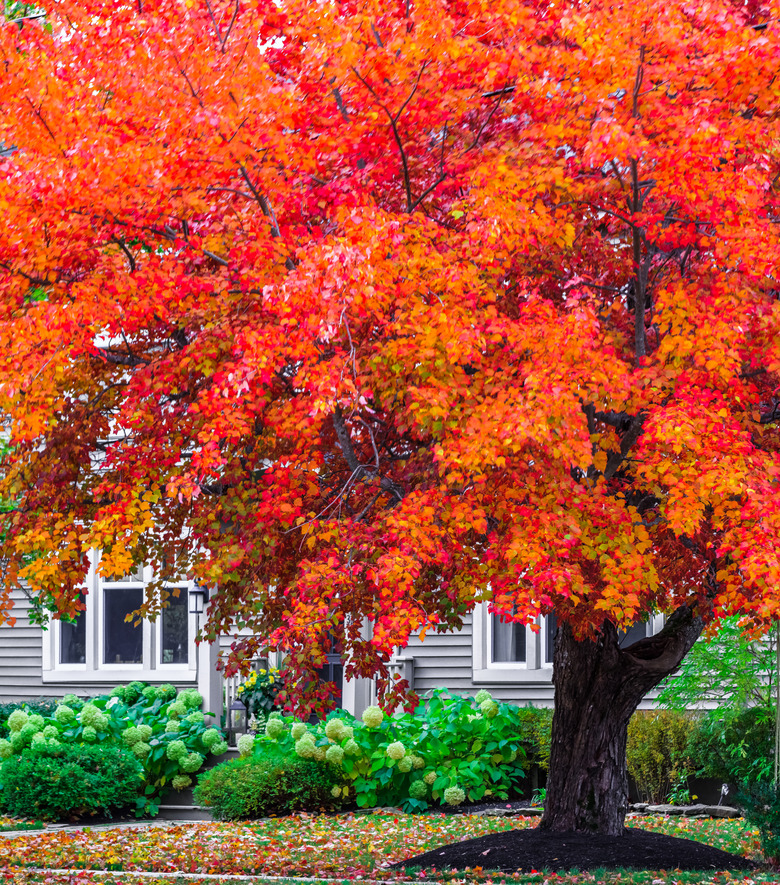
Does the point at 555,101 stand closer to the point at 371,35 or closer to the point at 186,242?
the point at 371,35

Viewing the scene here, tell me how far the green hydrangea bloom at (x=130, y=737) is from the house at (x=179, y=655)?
59.4 inches

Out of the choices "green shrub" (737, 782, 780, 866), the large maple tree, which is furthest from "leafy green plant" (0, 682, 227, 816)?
"green shrub" (737, 782, 780, 866)

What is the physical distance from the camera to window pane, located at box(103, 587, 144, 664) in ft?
57.9

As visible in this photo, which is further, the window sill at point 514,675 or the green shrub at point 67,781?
the window sill at point 514,675

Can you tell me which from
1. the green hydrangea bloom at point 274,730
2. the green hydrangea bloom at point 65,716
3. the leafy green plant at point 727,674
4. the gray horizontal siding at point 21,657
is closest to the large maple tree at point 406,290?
the leafy green plant at point 727,674

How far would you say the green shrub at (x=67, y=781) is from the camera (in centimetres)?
1321

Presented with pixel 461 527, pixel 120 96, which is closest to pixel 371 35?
pixel 120 96

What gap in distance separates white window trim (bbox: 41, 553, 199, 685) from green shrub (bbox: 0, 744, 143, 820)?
2829mm

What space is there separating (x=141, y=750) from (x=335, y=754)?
8.58 ft

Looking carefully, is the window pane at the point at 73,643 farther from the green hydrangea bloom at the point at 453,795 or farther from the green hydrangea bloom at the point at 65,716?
the green hydrangea bloom at the point at 453,795

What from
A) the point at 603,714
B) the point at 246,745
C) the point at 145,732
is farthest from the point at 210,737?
the point at 603,714

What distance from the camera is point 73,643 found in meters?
18.3

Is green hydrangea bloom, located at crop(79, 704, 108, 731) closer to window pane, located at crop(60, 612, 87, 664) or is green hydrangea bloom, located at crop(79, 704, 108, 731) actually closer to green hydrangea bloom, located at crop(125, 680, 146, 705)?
green hydrangea bloom, located at crop(125, 680, 146, 705)

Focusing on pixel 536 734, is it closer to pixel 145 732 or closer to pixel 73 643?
pixel 145 732
